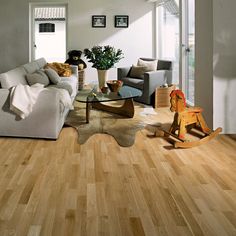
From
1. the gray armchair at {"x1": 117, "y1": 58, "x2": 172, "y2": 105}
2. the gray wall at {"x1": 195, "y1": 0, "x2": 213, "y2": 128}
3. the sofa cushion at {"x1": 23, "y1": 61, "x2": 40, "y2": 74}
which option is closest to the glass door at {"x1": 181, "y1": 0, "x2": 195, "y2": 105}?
the gray armchair at {"x1": 117, "y1": 58, "x2": 172, "y2": 105}

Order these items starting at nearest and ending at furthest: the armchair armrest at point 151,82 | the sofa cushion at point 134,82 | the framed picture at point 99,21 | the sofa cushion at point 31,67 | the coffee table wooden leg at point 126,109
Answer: the coffee table wooden leg at point 126,109, the sofa cushion at point 31,67, the armchair armrest at point 151,82, the sofa cushion at point 134,82, the framed picture at point 99,21

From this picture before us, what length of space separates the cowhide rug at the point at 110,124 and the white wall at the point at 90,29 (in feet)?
11.6

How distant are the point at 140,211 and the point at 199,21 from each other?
10.3 feet

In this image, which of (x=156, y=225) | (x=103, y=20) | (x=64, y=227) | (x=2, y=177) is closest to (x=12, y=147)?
(x=2, y=177)

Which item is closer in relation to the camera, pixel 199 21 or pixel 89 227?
pixel 89 227

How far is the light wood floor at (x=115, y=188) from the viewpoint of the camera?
7.45 feet

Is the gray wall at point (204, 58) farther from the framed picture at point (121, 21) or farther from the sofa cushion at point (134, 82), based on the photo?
Result: the framed picture at point (121, 21)

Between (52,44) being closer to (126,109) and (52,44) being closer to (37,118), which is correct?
(126,109)

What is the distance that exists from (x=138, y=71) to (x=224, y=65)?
3.00m

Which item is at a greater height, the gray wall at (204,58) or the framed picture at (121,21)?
the framed picture at (121,21)

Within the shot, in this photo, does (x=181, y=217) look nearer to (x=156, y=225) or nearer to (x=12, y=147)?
(x=156, y=225)

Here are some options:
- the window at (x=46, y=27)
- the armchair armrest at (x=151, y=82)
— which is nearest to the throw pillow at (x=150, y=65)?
the armchair armrest at (x=151, y=82)

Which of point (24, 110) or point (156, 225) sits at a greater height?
point (24, 110)

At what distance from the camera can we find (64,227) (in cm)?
224
